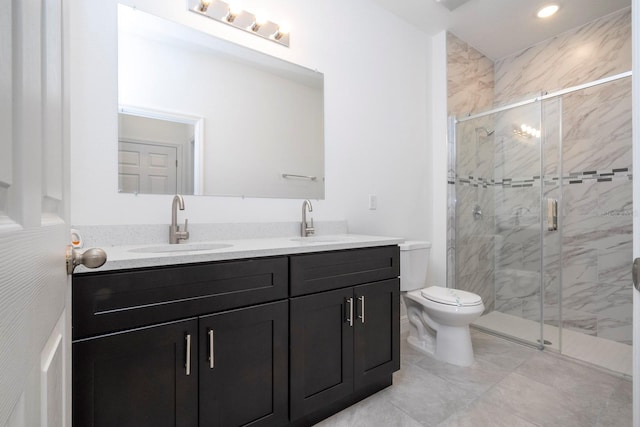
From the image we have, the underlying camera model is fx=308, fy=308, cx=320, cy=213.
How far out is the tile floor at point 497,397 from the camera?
1.48 metres

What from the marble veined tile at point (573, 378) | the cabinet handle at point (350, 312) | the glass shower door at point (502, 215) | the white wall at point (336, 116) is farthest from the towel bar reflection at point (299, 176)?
the marble veined tile at point (573, 378)

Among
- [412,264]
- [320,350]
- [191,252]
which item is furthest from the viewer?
[412,264]

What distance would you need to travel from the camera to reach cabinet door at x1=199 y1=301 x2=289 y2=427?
3.67ft

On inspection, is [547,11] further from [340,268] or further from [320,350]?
[320,350]

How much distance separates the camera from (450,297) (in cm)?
203

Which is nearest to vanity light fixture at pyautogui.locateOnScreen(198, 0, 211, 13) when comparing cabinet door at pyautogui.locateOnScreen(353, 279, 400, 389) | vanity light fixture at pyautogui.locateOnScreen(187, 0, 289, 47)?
vanity light fixture at pyautogui.locateOnScreen(187, 0, 289, 47)

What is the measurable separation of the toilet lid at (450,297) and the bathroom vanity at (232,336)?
1.80 ft

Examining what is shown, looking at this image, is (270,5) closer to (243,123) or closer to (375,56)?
(243,123)

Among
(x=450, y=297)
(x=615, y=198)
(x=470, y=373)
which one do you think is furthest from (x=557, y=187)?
(x=470, y=373)

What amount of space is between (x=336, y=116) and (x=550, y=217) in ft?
6.17

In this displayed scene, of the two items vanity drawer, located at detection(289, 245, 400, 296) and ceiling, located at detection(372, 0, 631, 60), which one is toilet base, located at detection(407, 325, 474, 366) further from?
ceiling, located at detection(372, 0, 631, 60)

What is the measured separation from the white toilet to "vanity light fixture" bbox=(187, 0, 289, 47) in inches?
61.4

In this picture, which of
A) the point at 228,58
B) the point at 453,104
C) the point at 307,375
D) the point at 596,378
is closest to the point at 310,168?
the point at 228,58

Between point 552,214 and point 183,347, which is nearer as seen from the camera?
point 183,347
